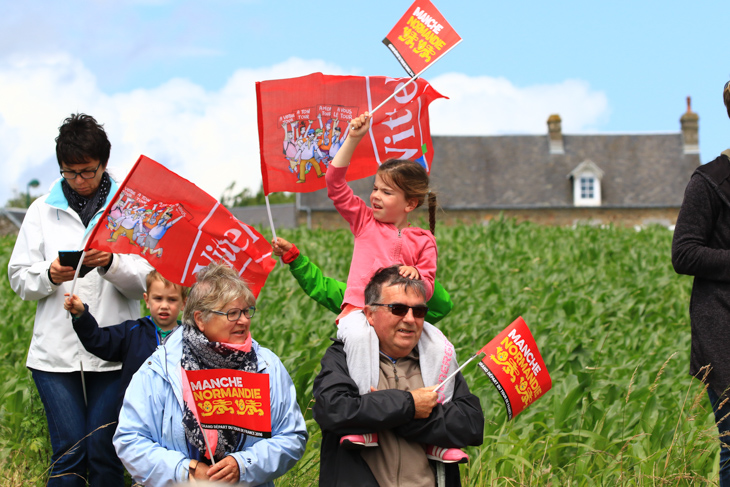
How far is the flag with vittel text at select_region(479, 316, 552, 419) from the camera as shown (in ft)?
10.2

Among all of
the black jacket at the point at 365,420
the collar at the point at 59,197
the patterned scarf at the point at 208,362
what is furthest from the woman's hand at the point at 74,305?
the black jacket at the point at 365,420

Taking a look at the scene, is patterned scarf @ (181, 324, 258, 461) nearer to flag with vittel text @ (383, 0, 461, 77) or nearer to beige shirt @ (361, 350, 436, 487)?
beige shirt @ (361, 350, 436, 487)

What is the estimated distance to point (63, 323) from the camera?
377cm

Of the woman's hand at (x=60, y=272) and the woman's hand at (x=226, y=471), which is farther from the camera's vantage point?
the woman's hand at (x=60, y=272)

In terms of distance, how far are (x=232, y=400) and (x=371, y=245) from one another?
1.01 meters

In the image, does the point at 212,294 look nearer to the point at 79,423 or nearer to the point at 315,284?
the point at 315,284

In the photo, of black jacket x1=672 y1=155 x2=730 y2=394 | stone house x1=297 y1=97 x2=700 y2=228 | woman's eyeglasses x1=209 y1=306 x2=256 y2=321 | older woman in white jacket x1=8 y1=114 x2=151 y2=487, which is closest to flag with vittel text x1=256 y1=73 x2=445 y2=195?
older woman in white jacket x1=8 y1=114 x2=151 y2=487

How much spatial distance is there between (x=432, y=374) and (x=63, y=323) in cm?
187

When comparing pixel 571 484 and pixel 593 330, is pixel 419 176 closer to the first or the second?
pixel 571 484

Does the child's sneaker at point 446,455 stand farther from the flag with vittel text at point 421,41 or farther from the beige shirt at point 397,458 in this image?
the flag with vittel text at point 421,41

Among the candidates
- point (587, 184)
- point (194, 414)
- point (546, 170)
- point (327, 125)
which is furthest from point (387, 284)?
point (546, 170)

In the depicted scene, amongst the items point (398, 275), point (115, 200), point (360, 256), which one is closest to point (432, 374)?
point (398, 275)

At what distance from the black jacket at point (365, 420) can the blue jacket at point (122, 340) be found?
1093 millimetres

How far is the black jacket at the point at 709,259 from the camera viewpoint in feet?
11.0
